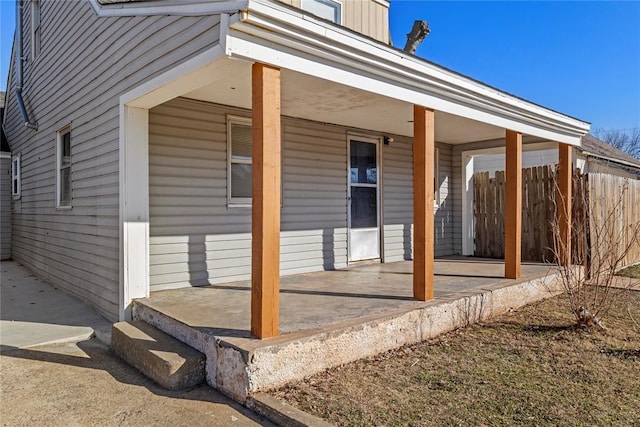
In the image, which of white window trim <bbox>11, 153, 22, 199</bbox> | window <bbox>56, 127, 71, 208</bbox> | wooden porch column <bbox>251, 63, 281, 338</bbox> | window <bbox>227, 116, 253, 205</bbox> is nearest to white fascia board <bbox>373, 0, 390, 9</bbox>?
window <bbox>227, 116, 253, 205</bbox>

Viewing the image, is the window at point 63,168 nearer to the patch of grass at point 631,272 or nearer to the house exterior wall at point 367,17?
the house exterior wall at point 367,17

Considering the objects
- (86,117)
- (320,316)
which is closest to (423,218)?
(320,316)

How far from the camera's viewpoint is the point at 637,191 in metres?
8.92

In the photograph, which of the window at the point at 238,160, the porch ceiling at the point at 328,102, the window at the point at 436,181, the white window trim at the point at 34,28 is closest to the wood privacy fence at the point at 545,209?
the window at the point at 436,181

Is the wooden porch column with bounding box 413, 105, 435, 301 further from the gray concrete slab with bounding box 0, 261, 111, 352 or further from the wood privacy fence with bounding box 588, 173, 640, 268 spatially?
the wood privacy fence with bounding box 588, 173, 640, 268

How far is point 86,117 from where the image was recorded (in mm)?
5715

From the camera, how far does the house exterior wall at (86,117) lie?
4281 millimetres

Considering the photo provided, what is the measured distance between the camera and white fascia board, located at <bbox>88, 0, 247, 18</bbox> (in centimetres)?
313

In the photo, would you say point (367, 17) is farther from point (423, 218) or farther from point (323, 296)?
point (323, 296)

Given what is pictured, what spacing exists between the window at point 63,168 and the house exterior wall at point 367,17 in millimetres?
4951

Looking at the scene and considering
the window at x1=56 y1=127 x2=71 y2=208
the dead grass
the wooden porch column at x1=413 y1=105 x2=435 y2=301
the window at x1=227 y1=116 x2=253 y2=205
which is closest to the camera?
the dead grass

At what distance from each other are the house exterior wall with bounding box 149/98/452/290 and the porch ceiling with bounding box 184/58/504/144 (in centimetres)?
31

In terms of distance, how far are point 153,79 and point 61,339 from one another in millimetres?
2758

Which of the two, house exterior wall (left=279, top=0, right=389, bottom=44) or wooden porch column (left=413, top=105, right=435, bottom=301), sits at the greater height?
house exterior wall (left=279, top=0, right=389, bottom=44)
